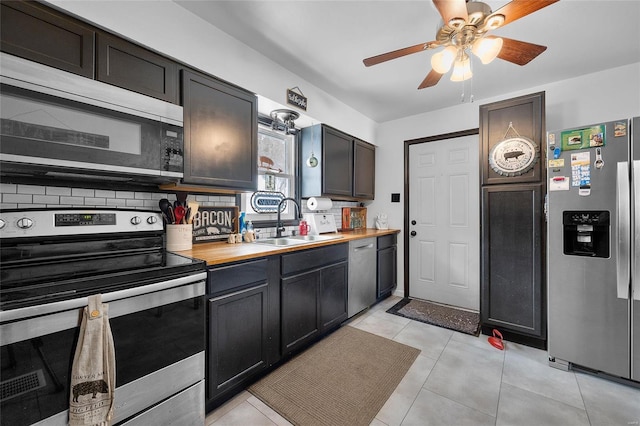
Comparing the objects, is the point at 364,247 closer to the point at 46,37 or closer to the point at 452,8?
the point at 452,8

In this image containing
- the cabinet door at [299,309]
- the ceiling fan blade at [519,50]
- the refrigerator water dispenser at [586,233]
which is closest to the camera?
the ceiling fan blade at [519,50]

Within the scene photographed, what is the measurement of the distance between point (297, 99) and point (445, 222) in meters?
2.33

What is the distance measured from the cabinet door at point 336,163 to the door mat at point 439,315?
155 cm

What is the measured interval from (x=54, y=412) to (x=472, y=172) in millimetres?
3787

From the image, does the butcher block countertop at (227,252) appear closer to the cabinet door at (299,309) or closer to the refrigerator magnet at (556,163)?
the cabinet door at (299,309)

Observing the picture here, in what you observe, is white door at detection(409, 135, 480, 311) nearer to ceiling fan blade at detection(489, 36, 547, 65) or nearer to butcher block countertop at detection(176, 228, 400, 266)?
ceiling fan blade at detection(489, 36, 547, 65)

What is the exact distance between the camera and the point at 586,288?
1.94 m

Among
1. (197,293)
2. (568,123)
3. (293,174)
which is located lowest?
(197,293)

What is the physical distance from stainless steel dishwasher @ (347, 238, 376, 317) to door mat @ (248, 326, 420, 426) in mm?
443

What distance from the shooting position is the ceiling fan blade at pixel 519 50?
1466 mm

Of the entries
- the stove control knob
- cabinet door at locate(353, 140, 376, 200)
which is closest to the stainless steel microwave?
the stove control knob

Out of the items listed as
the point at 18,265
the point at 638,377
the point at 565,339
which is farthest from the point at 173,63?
the point at 638,377

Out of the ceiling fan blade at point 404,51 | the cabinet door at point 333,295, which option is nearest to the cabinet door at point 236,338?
the cabinet door at point 333,295

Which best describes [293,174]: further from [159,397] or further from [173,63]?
[159,397]
